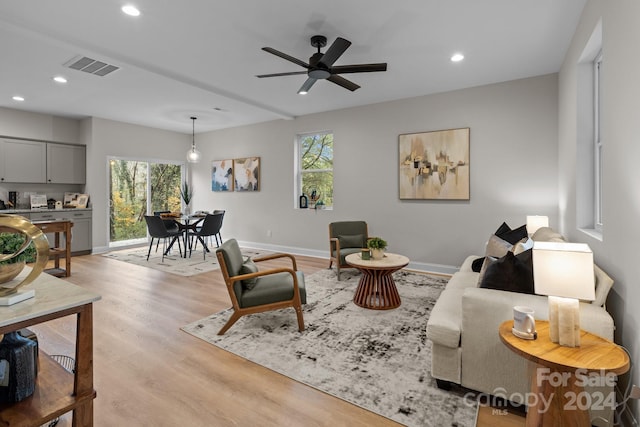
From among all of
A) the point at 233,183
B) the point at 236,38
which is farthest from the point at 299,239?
the point at 236,38

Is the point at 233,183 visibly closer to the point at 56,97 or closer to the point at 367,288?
the point at 56,97

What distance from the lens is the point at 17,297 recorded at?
1152 millimetres

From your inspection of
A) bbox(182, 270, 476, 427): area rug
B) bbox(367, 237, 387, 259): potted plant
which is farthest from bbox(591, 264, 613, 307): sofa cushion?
bbox(367, 237, 387, 259): potted plant

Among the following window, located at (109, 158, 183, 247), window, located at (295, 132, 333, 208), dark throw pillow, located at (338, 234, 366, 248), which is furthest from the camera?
window, located at (109, 158, 183, 247)

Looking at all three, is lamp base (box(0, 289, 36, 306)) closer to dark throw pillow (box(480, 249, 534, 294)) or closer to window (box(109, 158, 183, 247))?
dark throw pillow (box(480, 249, 534, 294))

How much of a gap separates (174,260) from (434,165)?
487cm

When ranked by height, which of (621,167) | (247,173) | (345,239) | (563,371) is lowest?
(563,371)

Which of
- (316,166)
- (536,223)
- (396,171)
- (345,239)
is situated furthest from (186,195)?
(536,223)

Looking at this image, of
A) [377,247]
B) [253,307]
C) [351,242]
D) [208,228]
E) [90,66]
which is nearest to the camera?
[253,307]

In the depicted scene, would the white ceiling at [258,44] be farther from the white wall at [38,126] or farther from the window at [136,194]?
the window at [136,194]

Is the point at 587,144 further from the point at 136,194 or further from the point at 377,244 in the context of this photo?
the point at 136,194

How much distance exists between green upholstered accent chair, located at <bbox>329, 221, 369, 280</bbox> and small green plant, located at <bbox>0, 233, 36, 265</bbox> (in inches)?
141

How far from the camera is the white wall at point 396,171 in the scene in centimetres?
429

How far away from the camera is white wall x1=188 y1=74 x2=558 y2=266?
14.1 ft
